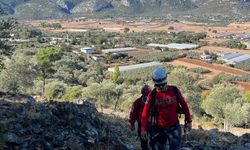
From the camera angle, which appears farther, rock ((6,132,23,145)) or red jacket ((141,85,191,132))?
rock ((6,132,23,145))

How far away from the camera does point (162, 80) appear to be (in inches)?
324

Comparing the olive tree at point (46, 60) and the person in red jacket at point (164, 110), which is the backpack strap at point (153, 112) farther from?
the olive tree at point (46, 60)

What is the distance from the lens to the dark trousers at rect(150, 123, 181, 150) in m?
8.66

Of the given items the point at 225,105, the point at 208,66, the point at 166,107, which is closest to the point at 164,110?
the point at 166,107

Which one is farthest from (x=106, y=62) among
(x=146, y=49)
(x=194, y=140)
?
(x=194, y=140)

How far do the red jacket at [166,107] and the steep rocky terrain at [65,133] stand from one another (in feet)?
9.48

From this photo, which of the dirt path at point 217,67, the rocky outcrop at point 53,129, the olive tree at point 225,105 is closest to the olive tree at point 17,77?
the olive tree at point 225,105

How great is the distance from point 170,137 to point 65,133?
3597 mm

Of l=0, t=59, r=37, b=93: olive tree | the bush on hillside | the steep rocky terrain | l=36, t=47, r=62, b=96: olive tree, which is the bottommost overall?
the bush on hillside

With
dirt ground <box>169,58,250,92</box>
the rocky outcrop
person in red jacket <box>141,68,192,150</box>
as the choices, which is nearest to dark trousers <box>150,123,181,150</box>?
person in red jacket <box>141,68,192,150</box>

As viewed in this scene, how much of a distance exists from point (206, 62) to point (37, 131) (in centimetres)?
9128

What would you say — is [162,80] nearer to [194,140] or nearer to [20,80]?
[194,140]

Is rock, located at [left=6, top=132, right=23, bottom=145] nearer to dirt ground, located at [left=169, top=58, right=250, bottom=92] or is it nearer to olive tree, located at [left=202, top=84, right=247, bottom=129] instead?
olive tree, located at [left=202, top=84, right=247, bottom=129]

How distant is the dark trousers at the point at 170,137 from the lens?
8.66 m
